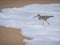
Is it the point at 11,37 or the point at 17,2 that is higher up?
the point at 17,2

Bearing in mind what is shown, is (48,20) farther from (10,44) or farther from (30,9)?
(10,44)

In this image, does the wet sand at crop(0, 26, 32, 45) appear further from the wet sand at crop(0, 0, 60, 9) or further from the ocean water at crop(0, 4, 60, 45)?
the wet sand at crop(0, 0, 60, 9)

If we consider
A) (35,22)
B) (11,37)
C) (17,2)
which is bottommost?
(11,37)

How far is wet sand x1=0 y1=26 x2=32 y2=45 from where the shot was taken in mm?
925

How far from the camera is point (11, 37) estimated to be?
955mm

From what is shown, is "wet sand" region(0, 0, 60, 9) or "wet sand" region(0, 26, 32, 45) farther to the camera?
"wet sand" region(0, 0, 60, 9)

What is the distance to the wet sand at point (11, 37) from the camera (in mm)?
925

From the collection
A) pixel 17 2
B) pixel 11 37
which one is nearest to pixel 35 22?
pixel 11 37

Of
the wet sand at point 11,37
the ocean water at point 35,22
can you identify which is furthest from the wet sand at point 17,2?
the wet sand at point 11,37

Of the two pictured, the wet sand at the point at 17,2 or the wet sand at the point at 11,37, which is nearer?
the wet sand at the point at 11,37

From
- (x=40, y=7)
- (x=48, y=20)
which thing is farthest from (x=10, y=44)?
(x=40, y=7)

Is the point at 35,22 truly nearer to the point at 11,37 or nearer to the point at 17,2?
the point at 11,37

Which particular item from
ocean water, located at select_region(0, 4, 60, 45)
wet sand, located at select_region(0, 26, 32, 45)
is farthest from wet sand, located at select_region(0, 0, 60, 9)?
wet sand, located at select_region(0, 26, 32, 45)

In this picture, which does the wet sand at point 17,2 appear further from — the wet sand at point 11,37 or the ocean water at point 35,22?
the wet sand at point 11,37
